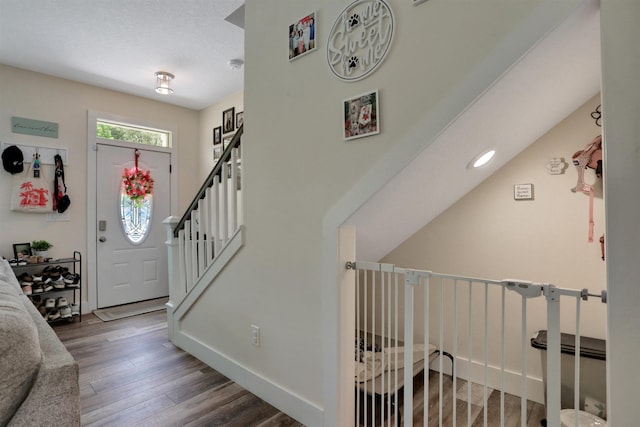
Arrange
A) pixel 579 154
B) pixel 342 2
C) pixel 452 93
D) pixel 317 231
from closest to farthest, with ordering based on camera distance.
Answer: pixel 452 93, pixel 342 2, pixel 317 231, pixel 579 154

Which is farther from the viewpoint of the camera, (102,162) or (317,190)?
(102,162)

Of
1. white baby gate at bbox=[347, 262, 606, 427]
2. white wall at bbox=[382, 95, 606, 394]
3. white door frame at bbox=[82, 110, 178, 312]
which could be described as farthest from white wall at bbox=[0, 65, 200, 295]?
white wall at bbox=[382, 95, 606, 394]

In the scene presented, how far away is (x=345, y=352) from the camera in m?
1.64

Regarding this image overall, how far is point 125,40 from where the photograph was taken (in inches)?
113

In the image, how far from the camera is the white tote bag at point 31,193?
3.38 meters

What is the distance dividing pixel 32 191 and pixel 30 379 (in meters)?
3.44

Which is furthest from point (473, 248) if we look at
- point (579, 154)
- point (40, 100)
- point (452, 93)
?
point (40, 100)

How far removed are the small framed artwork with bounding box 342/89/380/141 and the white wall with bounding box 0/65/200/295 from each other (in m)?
3.64

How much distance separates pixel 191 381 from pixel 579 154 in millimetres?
2820

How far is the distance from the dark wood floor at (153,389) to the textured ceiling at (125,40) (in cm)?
267

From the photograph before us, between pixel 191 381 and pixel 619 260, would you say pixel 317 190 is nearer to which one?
pixel 619 260

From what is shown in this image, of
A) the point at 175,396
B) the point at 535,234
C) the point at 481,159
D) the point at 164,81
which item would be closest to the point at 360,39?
the point at 481,159

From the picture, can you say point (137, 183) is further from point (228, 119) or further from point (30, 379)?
point (30, 379)

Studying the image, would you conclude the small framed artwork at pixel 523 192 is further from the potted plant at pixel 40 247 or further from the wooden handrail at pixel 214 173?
the potted plant at pixel 40 247
